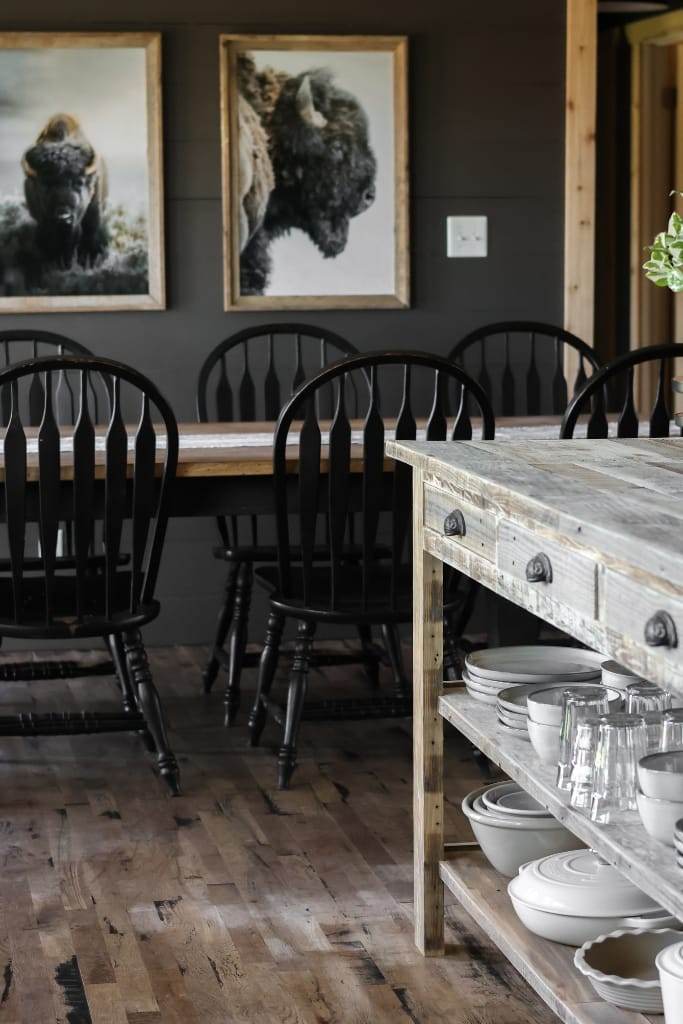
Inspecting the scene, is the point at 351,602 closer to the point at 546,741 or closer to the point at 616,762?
the point at 546,741

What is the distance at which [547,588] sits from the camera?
160 centimetres

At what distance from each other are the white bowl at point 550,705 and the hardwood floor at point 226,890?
465 millimetres

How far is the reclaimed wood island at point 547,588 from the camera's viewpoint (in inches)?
53.6

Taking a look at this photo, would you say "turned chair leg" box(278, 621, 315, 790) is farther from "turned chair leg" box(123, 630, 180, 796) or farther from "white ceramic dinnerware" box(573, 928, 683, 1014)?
"white ceramic dinnerware" box(573, 928, 683, 1014)

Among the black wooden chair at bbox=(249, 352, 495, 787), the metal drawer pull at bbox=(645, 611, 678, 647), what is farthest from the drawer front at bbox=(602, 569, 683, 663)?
the black wooden chair at bbox=(249, 352, 495, 787)

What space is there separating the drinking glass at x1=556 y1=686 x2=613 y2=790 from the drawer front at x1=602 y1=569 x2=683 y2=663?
0.33 meters

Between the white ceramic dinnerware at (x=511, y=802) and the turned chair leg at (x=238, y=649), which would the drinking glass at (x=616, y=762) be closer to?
the white ceramic dinnerware at (x=511, y=802)

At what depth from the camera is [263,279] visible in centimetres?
433

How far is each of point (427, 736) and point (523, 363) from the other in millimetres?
2540

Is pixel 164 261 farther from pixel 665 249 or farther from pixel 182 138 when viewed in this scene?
pixel 665 249

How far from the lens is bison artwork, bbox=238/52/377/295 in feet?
14.1

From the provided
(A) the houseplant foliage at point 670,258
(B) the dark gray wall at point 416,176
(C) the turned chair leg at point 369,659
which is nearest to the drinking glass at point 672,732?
(A) the houseplant foliage at point 670,258

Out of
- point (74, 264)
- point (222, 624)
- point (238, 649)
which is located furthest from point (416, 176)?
point (238, 649)

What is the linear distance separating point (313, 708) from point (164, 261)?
5.73ft
